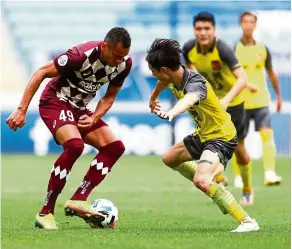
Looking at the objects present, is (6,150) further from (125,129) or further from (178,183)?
(178,183)

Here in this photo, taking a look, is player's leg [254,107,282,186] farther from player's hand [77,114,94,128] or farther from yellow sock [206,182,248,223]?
yellow sock [206,182,248,223]

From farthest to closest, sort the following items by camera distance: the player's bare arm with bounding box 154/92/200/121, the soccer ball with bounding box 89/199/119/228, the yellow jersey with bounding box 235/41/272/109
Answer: the yellow jersey with bounding box 235/41/272/109 → the soccer ball with bounding box 89/199/119/228 → the player's bare arm with bounding box 154/92/200/121

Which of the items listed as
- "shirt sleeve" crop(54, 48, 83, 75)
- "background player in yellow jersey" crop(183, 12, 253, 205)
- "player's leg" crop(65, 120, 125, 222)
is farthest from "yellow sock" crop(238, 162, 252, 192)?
"shirt sleeve" crop(54, 48, 83, 75)

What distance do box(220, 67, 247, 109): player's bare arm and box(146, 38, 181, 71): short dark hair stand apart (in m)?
2.73

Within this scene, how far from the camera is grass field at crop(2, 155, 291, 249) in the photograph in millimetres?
8203

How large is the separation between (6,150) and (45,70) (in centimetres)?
1525

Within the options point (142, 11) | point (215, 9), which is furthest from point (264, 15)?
point (142, 11)

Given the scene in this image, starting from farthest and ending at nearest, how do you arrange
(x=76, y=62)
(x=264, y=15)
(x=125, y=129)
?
(x=264, y=15) → (x=125, y=129) → (x=76, y=62)

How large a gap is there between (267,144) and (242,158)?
99.5 inches

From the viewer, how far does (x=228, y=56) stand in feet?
42.2

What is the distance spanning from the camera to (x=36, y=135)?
24328 millimetres

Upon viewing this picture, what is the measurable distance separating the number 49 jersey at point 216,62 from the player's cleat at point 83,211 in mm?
3760

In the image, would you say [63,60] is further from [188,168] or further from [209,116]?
[188,168]

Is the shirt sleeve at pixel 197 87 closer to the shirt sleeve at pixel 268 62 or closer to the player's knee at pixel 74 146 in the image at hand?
the player's knee at pixel 74 146
